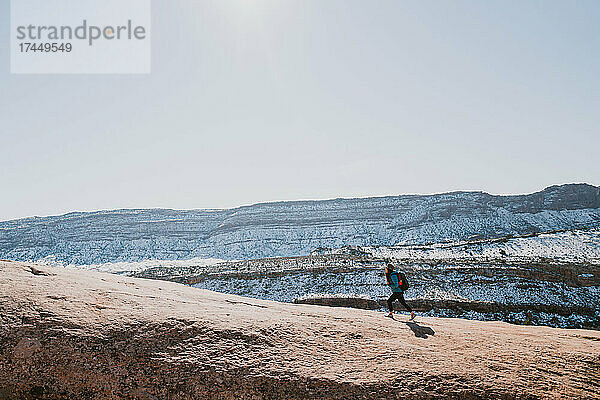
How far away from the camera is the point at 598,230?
44812 mm


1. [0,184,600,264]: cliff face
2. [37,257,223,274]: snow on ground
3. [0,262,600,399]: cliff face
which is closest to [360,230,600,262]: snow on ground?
[0,184,600,264]: cliff face

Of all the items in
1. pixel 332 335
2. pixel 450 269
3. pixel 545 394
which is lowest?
pixel 450 269

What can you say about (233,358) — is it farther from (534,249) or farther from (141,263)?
(141,263)

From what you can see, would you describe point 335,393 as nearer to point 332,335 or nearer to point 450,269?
point 332,335

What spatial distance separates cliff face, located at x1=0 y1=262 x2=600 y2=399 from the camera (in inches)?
167

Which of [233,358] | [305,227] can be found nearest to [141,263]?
[305,227]

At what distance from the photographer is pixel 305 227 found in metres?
80.6

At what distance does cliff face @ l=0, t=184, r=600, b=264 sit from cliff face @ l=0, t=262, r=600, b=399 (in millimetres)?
62177

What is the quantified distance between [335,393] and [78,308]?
3794 mm

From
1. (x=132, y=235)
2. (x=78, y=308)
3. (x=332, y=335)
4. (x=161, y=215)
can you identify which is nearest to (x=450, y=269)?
(x=332, y=335)

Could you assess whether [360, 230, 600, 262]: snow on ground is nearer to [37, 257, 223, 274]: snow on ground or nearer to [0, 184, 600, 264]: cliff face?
[0, 184, 600, 264]: cliff face

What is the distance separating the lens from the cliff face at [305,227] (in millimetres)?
69812

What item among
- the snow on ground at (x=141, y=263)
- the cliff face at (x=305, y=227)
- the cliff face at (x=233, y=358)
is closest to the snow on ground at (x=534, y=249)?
the cliff face at (x=305, y=227)

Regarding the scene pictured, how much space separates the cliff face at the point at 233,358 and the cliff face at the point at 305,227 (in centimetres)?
6218
